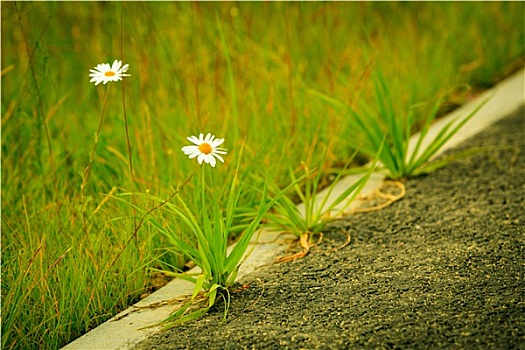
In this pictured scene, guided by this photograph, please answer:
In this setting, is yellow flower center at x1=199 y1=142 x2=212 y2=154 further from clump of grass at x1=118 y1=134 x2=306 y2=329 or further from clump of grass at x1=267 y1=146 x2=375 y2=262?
clump of grass at x1=267 y1=146 x2=375 y2=262

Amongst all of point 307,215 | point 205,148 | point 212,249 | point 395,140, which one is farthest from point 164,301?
point 395,140

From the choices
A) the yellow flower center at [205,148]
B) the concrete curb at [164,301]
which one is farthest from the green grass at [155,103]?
the yellow flower center at [205,148]

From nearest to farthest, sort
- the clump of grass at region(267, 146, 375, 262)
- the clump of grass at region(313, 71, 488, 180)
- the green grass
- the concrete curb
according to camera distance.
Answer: the concrete curb < the green grass < the clump of grass at region(267, 146, 375, 262) < the clump of grass at region(313, 71, 488, 180)

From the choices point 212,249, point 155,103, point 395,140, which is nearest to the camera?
point 212,249

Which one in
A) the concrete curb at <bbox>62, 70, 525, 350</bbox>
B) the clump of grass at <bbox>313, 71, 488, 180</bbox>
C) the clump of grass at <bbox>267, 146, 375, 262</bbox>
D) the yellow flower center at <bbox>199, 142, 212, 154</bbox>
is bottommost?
the concrete curb at <bbox>62, 70, 525, 350</bbox>

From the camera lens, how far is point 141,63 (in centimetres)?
375

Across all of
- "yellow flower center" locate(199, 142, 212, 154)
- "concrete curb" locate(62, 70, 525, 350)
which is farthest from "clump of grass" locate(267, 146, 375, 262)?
"yellow flower center" locate(199, 142, 212, 154)

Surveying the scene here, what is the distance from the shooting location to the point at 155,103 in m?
3.71

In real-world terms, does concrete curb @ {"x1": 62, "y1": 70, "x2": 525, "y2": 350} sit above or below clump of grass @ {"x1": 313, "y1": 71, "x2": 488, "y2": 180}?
below

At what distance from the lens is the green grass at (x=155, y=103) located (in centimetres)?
251

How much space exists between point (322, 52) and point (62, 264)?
2270mm

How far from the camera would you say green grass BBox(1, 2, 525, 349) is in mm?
Answer: 2506

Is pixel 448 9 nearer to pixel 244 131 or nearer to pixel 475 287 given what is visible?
pixel 244 131

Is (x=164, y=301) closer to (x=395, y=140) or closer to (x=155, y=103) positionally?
(x=395, y=140)
